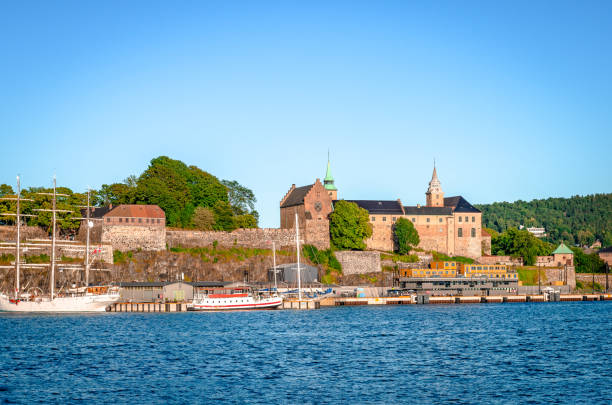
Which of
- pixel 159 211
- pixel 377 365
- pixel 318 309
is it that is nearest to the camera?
pixel 377 365

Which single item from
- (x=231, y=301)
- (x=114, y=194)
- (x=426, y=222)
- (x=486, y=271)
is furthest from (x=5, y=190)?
(x=486, y=271)

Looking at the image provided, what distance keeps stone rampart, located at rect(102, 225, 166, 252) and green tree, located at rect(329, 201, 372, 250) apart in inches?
1114

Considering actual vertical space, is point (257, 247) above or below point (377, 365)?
above

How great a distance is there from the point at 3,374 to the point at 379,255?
8514 centimetres

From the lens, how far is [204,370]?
47.4 meters

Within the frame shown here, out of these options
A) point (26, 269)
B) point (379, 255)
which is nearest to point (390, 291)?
point (379, 255)

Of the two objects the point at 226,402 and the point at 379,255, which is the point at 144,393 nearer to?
the point at 226,402

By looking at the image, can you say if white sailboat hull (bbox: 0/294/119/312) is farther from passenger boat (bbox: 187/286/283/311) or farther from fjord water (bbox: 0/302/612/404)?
passenger boat (bbox: 187/286/283/311)

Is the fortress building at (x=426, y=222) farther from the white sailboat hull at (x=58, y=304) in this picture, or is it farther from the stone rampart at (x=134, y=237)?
the white sailboat hull at (x=58, y=304)

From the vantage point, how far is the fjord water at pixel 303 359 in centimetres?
4019

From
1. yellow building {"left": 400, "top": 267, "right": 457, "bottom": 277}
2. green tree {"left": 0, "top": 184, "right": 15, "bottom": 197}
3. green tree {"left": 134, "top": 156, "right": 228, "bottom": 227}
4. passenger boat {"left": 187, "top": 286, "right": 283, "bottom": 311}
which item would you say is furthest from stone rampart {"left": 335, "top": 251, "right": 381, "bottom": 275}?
green tree {"left": 0, "top": 184, "right": 15, "bottom": 197}

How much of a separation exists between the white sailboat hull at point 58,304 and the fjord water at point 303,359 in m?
4.66

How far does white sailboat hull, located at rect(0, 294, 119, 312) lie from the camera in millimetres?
88875

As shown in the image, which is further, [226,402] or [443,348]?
[443,348]
